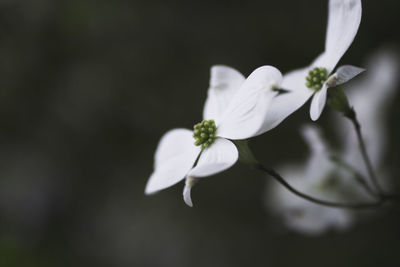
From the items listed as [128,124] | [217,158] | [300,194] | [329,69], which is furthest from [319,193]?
[128,124]

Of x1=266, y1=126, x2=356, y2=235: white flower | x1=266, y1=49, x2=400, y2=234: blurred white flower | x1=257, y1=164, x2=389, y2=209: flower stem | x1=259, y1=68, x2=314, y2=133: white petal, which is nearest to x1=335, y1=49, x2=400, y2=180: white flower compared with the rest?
x1=266, y1=49, x2=400, y2=234: blurred white flower

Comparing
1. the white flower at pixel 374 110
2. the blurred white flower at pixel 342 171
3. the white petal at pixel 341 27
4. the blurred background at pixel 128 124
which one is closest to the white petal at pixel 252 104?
the white petal at pixel 341 27

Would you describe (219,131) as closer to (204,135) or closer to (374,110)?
(204,135)

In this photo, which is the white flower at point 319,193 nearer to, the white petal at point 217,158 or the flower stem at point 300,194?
the flower stem at point 300,194

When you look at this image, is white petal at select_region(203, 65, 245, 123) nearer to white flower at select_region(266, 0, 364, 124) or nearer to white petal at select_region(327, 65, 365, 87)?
white flower at select_region(266, 0, 364, 124)

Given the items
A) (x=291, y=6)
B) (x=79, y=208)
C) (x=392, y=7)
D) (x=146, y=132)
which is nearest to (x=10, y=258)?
(x=79, y=208)

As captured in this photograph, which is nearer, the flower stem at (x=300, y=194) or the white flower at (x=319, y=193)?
the flower stem at (x=300, y=194)

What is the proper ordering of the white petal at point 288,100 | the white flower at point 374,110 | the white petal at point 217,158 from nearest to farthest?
the white petal at point 217,158 < the white petal at point 288,100 < the white flower at point 374,110
